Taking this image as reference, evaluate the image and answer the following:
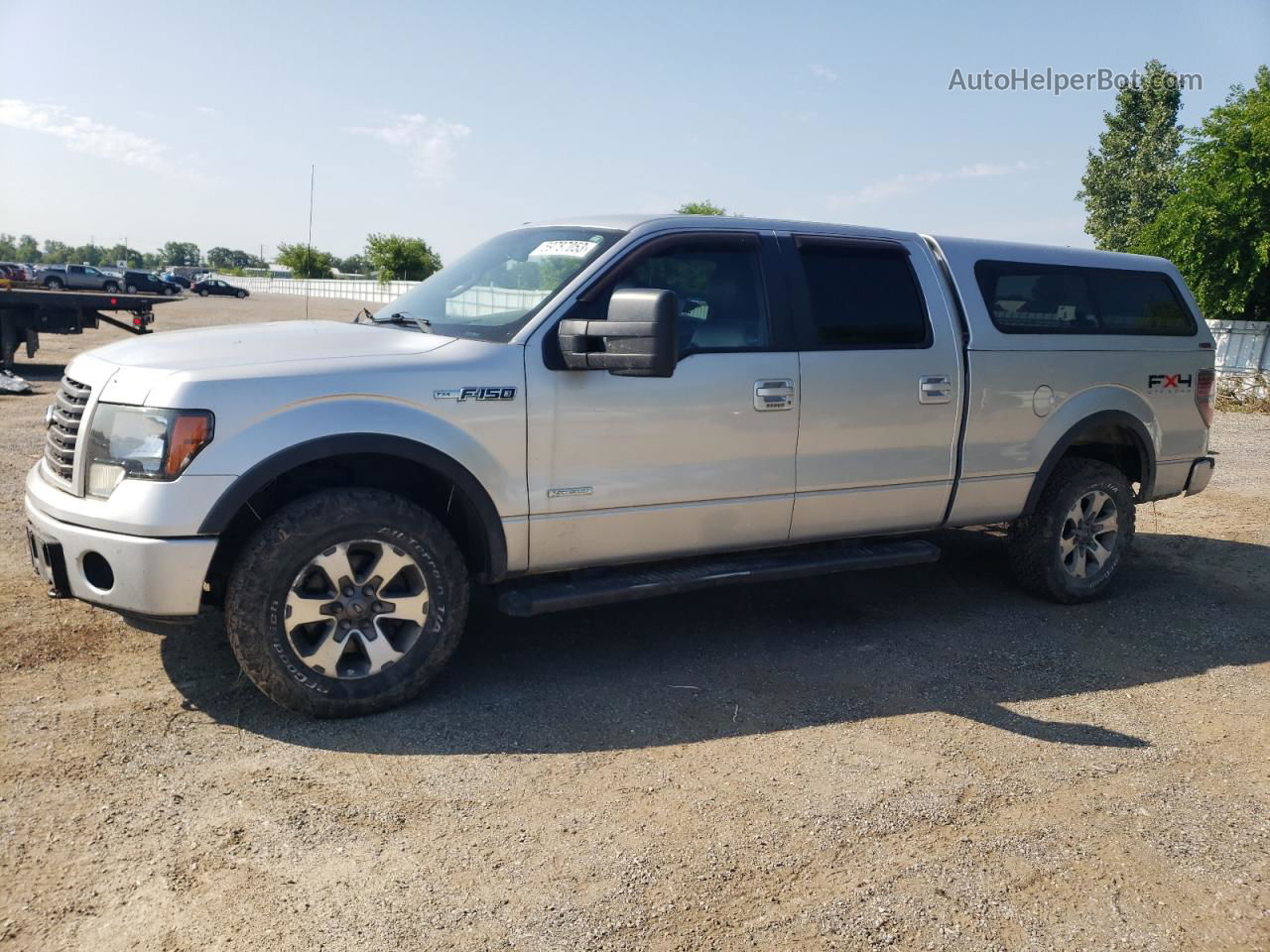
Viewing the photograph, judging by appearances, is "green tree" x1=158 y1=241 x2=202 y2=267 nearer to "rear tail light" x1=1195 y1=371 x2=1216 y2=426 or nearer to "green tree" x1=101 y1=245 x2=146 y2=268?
"green tree" x1=101 y1=245 x2=146 y2=268

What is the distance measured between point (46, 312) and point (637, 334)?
45.5 ft

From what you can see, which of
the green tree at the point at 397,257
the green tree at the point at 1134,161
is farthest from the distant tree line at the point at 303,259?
the green tree at the point at 1134,161

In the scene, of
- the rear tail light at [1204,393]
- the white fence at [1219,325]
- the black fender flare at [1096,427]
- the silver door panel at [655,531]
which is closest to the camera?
the silver door panel at [655,531]

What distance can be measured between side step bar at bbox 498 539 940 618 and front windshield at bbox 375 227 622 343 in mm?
1084

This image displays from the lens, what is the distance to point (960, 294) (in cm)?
564

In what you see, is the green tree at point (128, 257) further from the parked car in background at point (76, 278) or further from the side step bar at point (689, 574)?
the side step bar at point (689, 574)

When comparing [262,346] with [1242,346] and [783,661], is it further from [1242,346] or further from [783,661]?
[1242,346]

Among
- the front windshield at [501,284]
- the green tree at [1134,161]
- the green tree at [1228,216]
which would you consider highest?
the green tree at [1134,161]

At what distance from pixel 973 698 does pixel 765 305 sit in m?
2.03

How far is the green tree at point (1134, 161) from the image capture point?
1740 inches

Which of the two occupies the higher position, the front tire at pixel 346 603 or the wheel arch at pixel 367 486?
the wheel arch at pixel 367 486

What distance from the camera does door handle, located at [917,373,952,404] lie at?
5.36 meters

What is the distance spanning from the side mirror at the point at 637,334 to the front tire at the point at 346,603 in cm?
98

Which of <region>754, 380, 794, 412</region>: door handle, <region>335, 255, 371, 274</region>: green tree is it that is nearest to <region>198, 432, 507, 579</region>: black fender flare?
<region>754, 380, 794, 412</region>: door handle
